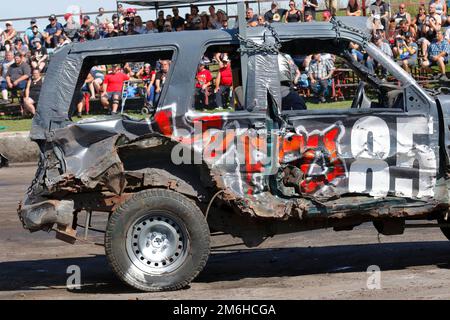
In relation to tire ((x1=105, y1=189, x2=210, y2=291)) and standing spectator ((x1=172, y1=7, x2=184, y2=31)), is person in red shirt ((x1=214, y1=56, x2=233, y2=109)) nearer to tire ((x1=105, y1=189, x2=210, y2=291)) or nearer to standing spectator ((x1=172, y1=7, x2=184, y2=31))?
tire ((x1=105, y1=189, x2=210, y2=291))

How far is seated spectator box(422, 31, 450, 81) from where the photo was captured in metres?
23.0

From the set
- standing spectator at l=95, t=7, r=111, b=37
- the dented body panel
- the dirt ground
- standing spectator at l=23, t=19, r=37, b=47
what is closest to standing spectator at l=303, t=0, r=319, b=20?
standing spectator at l=95, t=7, r=111, b=37

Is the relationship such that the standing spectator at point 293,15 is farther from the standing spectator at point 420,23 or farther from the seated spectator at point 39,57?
the seated spectator at point 39,57

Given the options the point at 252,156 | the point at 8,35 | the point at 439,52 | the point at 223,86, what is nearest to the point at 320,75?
the point at 223,86

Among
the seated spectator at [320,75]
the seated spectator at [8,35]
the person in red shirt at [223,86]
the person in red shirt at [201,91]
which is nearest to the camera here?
the person in red shirt at [201,91]

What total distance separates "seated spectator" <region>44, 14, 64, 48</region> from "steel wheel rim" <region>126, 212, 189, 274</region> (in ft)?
65.0

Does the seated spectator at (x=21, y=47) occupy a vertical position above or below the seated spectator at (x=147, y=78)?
above

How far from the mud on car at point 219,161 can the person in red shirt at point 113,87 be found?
1123 cm

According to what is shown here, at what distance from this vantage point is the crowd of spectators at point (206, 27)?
905 inches

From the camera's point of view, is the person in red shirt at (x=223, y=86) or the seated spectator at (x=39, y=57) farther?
the seated spectator at (x=39, y=57)

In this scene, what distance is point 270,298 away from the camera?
7.90 m

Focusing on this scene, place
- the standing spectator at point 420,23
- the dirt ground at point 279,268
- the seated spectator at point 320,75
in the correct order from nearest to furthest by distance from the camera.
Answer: the dirt ground at point 279,268, the seated spectator at point 320,75, the standing spectator at point 420,23

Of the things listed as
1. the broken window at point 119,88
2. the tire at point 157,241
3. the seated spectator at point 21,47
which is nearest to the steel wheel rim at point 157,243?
the tire at point 157,241

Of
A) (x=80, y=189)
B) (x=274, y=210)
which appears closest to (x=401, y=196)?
(x=274, y=210)
